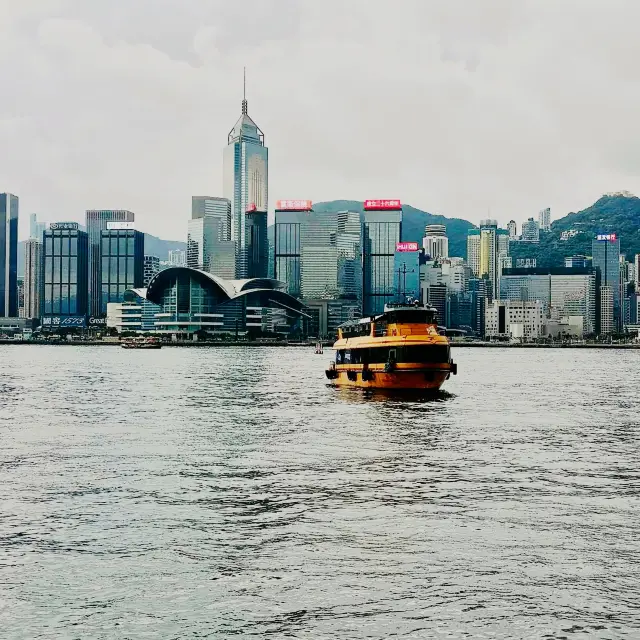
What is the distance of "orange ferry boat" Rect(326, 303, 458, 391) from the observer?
71438mm

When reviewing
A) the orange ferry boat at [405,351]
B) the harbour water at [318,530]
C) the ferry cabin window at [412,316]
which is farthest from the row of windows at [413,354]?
the harbour water at [318,530]

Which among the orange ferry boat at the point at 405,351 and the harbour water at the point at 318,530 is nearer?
the harbour water at the point at 318,530

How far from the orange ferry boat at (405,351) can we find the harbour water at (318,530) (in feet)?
63.1

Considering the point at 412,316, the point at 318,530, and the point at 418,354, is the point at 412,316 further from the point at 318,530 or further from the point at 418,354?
the point at 318,530

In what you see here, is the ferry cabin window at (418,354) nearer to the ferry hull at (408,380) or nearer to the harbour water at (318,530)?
the ferry hull at (408,380)

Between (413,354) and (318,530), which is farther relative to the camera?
(413,354)

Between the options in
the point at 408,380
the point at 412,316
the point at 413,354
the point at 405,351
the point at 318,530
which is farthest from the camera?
the point at 412,316

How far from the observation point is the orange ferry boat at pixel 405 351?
71438mm

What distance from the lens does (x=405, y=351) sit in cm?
7131

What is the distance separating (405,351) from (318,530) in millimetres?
47214

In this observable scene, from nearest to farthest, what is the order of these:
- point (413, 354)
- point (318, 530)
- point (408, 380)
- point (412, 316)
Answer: point (318, 530) → point (413, 354) → point (408, 380) → point (412, 316)

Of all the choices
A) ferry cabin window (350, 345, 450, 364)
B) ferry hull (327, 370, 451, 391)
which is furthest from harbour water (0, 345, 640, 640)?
ferry hull (327, 370, 451, 391)

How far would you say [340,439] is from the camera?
45.0 m

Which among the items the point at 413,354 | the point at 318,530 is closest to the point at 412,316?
the point at 413,354
